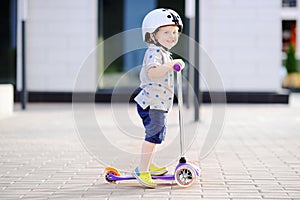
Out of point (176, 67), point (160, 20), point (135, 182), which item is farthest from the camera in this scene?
point (135, 182)

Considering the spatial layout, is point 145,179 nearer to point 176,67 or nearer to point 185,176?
point 185,176

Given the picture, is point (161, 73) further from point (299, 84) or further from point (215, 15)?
point (299, 84)

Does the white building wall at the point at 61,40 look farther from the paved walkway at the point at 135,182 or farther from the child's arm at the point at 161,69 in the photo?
the child's arm at the point at 161,69

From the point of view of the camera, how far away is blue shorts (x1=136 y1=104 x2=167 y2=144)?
4.90m

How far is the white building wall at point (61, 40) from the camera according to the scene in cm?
1495

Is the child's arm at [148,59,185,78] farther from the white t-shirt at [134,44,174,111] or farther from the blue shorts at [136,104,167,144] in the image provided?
the blue shorts at [136,104,167,144]

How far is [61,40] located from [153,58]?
1039 cm

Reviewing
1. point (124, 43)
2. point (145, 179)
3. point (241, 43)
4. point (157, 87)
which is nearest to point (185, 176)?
point (145, 179)

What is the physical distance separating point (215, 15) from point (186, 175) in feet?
34.3

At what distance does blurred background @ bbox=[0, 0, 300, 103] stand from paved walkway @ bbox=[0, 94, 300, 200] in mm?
4699

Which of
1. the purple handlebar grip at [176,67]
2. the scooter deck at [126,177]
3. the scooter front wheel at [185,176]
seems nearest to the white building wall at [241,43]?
the scooter deck at [126,177]

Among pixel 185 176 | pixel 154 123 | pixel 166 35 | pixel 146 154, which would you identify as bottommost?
pixel 185 176

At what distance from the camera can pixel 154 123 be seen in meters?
4.91

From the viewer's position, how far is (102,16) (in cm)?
1514
